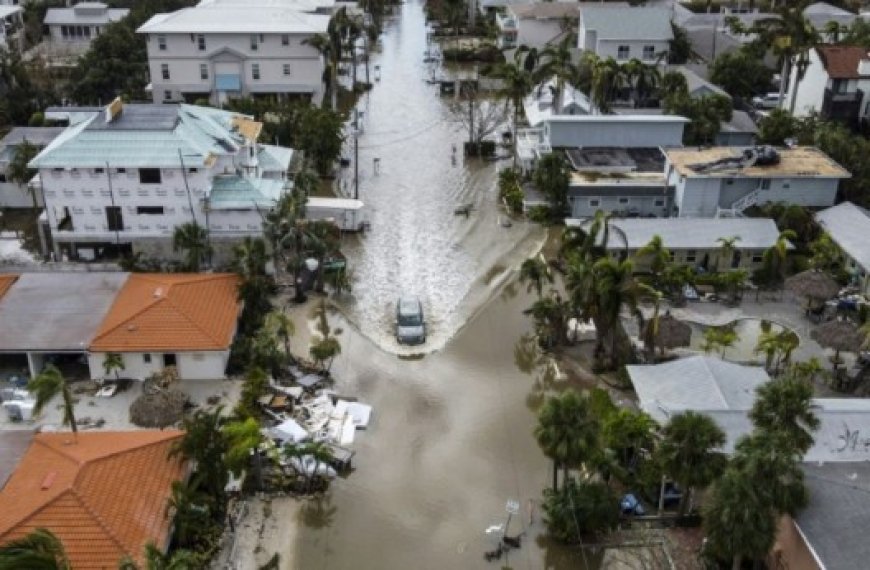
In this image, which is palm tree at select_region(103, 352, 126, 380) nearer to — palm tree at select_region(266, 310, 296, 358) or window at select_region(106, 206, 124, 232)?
palm tree at select_region(266, 310, 296, 358)

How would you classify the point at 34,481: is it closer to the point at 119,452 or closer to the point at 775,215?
the point at 119,452

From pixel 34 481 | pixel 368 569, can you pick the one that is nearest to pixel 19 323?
pixel 34 481

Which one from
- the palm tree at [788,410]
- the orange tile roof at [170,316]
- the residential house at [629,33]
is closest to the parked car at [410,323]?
the orange tile roof at [170,316]

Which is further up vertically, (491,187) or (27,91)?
(27,91)

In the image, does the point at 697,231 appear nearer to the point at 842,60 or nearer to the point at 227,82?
the point at 842,60

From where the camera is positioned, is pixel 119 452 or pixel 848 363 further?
pixel 848 363

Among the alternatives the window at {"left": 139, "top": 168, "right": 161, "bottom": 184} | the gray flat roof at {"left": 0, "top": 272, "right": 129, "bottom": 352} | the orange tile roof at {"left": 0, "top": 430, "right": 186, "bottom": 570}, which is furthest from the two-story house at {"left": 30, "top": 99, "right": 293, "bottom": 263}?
the orange tile roof at {"left": 0, "top": 430, "right": 186, "bottom": 570}
